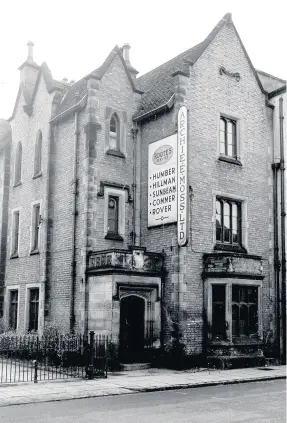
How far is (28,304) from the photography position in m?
22.9

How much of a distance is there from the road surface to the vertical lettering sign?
6.36 m

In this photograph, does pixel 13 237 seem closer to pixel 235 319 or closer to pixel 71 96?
pixel 71 96

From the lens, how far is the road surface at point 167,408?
32.4 feet

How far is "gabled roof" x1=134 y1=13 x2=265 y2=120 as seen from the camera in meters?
21.4

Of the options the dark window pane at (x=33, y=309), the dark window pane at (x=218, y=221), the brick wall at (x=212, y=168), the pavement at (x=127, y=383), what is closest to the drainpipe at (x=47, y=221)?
the dark window pane at (x=33, y=309)

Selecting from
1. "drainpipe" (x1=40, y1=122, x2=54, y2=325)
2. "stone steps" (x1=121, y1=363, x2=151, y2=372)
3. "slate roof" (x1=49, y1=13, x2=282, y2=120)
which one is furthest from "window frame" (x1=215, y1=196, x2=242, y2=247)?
"drainpipe" (x1=40, y1=122, x2=54, y2=325)

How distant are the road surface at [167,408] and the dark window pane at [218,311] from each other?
5601 millimetres

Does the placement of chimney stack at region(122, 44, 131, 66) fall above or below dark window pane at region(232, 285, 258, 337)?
above

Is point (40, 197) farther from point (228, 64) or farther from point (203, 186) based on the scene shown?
point (228, 64)

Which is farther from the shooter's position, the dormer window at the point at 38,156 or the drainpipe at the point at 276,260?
the dormer window at the point at 38,156

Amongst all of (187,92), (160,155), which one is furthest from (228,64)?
(160,155)

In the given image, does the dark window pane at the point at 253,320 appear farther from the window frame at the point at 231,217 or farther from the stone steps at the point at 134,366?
the stone steps at the point at 134,366

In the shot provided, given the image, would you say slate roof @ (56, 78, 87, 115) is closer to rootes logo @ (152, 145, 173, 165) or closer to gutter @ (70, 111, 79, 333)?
gutter @ (70, 111, 79, 333)

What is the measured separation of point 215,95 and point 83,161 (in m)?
6.00
